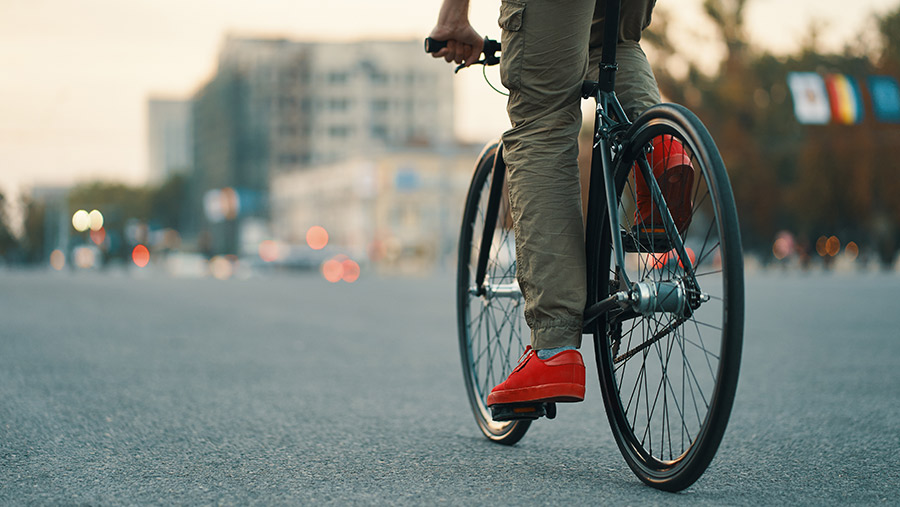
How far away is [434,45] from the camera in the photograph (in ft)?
10.3

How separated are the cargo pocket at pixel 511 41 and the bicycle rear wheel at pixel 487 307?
667mm

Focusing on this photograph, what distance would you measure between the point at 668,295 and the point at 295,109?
4711 inches

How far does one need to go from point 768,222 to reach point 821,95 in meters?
23.7

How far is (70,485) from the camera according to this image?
8.71ft

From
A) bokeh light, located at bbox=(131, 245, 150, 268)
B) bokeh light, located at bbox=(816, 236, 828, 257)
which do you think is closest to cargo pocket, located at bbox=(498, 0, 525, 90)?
bokeh light, located at bbox=(816, 236, 828, 257)

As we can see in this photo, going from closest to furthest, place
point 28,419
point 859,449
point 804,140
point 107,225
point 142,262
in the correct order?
1. point 859,449
2. point 28,419
3. point 804,140
4. point 142,262
5. point 107,225

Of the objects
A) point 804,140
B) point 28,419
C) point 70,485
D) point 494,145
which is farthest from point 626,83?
point 804,140

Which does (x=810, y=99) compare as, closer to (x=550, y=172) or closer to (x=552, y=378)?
(x=550, y=172)

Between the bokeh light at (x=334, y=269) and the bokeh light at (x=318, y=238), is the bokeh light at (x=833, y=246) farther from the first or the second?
the bokeh light at (x=318, y=238)

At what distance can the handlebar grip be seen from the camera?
3.12 metres

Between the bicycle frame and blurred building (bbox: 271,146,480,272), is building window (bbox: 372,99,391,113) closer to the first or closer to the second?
blurred building (bbox: 271,146,480,272)

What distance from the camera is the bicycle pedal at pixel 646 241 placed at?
263 centimetres

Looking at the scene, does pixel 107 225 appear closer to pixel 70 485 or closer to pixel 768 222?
pixel 768 222

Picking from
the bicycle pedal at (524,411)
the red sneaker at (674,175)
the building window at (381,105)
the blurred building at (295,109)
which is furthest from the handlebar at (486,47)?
the building window at (381,105)
